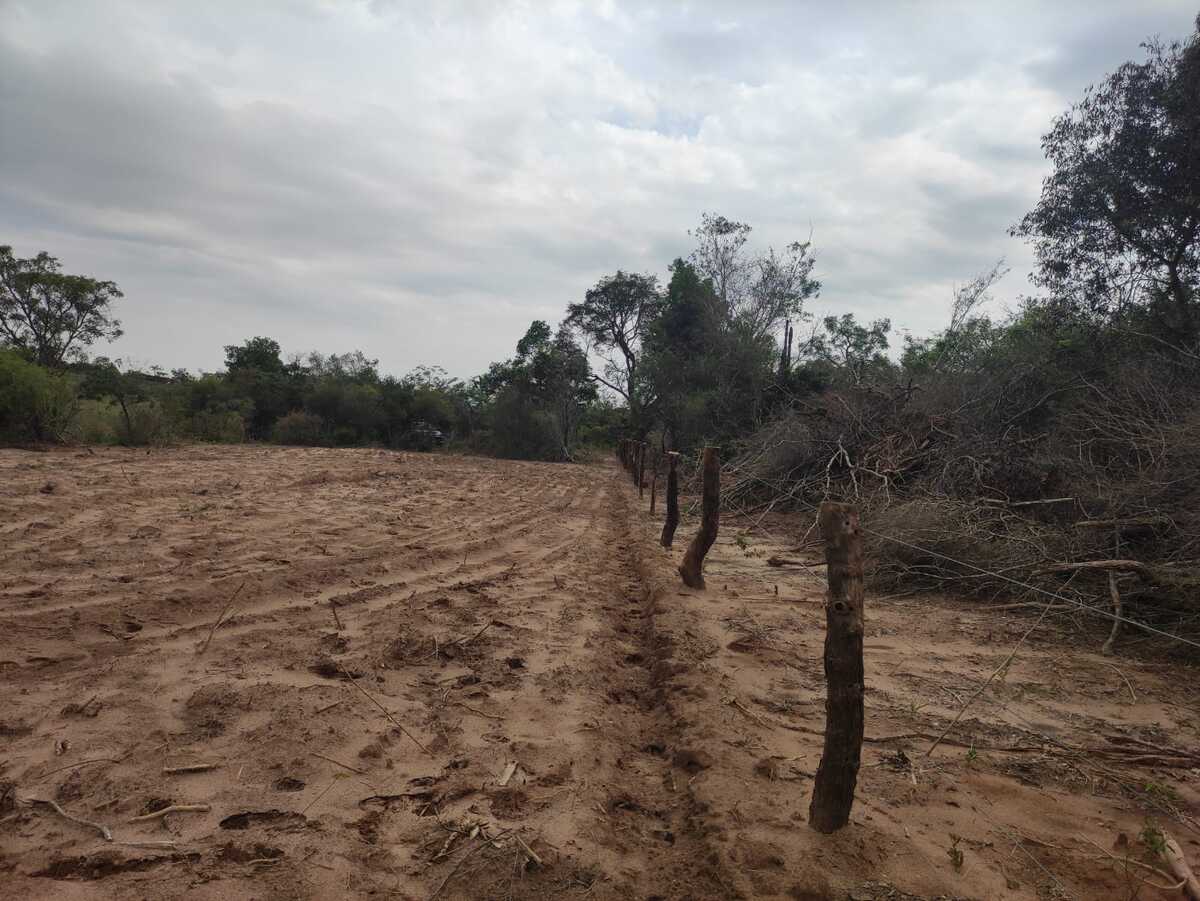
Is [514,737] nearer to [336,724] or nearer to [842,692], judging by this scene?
[336,724]

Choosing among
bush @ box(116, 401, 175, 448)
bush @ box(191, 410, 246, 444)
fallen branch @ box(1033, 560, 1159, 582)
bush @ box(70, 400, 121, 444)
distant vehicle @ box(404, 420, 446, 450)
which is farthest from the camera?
distant vehicle @ box(404, 420, 446, 450)

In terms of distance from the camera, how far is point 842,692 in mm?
2570

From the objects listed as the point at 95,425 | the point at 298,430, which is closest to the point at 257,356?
the point at 298,430

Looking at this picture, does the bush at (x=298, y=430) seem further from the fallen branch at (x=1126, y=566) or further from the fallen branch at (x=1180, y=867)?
the fallen branch at (x=1180, y=867)

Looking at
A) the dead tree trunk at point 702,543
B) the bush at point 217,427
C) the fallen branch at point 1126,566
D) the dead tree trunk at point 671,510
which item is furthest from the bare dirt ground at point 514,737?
the bush at point 217,427

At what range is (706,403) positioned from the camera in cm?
2027

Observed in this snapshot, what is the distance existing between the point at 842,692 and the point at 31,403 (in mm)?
18394

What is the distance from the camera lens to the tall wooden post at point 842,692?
2.55 metres

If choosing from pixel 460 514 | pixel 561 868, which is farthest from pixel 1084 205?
pixel 561 868

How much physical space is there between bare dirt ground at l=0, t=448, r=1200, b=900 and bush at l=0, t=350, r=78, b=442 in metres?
11.2

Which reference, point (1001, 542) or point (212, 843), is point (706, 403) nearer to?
point (1001, 542)

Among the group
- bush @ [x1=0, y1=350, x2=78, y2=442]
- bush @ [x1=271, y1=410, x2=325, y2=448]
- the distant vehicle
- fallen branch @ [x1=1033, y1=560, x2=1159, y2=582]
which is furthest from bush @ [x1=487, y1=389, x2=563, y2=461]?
fallen branch @ [x1=1033, y1=560, x2=1159, y2=582]

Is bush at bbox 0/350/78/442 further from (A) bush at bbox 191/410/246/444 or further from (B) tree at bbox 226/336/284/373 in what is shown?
(B) tree at bbox 226/336/284/373

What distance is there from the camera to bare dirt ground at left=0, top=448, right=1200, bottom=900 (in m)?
2.39
